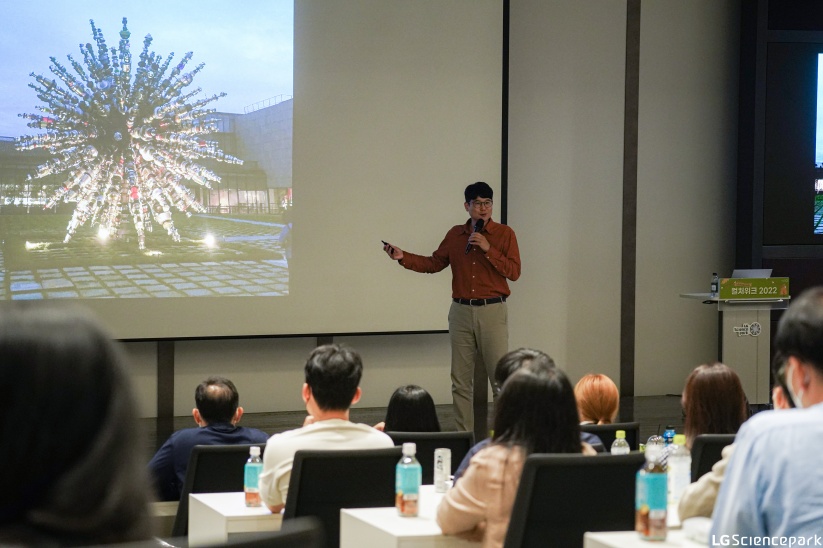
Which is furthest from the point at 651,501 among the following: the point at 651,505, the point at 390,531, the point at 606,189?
the point at 606,189

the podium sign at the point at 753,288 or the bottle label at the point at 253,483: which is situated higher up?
the podium sign at the point at 753,288

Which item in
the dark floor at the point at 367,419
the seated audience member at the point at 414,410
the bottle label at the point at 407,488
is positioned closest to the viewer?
the bottle label at the point at 407,488

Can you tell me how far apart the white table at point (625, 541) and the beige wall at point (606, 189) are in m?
5.72

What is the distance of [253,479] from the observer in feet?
9.90

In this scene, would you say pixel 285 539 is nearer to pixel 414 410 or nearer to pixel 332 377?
pixel 332 377

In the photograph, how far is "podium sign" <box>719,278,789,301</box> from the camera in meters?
7.23

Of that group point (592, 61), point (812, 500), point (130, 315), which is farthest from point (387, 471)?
point (592, 61)

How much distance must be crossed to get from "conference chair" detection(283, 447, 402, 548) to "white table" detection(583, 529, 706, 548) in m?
0.67

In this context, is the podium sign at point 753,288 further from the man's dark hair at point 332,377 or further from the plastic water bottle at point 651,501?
the plastic water bottle at point 651,501

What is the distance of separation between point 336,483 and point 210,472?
2.13 feet

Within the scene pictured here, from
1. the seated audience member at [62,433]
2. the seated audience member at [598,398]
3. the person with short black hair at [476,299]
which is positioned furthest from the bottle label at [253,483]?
the person with short black hair at [476,299]

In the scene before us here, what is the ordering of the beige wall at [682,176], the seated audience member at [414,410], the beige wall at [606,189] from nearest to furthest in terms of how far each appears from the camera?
the seated audience member at [414,410] < the beige wall at [606,189] < the beige wall at [682,176]

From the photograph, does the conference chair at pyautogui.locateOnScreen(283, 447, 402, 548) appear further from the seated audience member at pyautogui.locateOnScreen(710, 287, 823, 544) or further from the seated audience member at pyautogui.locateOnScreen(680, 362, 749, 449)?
the seated audience member at pyautogui.locateOnScreen(710, 287, 823, 544)

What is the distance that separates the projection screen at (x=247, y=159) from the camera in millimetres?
7074
